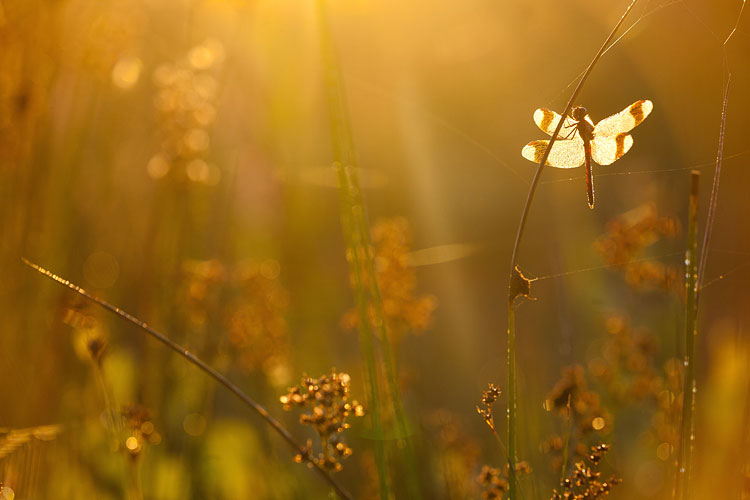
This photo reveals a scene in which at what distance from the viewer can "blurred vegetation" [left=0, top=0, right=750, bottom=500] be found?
1605 millimetres

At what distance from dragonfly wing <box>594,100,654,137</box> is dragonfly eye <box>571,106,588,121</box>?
3cm

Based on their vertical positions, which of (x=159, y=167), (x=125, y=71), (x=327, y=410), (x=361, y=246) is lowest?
(x=327, y=410)

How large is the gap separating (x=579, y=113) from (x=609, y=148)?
0.09 m

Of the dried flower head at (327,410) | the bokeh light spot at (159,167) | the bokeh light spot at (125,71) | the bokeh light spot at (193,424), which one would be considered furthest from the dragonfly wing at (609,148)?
the bokeh light spot at (125,71)

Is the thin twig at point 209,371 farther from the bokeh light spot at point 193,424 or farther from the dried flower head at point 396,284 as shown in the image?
the bokeh light spot at point 193,424

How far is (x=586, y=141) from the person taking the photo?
124 centimetres

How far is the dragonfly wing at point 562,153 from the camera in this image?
3.86 feet

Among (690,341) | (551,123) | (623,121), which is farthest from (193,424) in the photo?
(690,341)

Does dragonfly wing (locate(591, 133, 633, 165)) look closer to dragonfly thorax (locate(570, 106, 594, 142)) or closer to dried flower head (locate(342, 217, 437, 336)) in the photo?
dragonfly thorax (locate(570, 106, 594, 142))

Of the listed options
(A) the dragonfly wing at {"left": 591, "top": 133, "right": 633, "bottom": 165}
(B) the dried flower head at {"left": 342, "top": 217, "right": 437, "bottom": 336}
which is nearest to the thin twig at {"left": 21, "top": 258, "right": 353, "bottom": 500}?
(A) the dragonfly wing at {"left": 591, "top": 133, "right": 633, "bottom": 165}

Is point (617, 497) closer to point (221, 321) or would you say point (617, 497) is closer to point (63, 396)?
point (221, 321)

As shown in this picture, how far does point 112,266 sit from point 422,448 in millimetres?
1596

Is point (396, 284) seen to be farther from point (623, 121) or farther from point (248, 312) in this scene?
point (623, 121)

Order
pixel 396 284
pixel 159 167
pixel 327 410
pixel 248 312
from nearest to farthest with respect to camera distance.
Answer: pixel 327 410 < pixel 396 284 < pixel 248 312 < pixel 159 167
